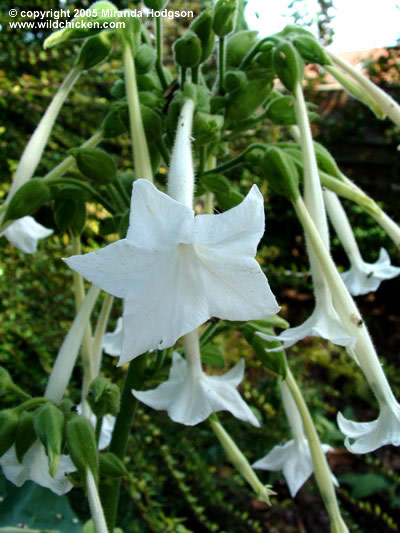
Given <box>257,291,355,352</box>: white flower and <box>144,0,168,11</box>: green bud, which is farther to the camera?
<box>144,0,168,11</box>: green bud

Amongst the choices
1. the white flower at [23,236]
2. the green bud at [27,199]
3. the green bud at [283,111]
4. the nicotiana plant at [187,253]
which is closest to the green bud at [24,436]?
the nicotiana plant at [187,253]

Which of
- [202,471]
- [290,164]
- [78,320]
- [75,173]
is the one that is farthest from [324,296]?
[75,173]

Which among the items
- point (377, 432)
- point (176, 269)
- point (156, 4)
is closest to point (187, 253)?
point (176, 269)

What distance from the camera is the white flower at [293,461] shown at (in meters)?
0.65

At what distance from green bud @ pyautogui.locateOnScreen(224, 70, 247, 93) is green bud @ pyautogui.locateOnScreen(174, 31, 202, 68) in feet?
0.13

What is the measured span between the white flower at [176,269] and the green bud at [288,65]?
0.25 meters

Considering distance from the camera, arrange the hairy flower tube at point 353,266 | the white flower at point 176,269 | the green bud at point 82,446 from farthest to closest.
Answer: the hairy flower tube at point 353,266, the green bud at point 82,446, the white flower at point 176,269

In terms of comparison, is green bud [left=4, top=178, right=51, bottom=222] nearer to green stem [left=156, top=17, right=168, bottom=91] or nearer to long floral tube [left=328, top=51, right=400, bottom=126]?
green stem [left=156, top=17, right=168, bottom=91]

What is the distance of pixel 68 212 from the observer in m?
0.66

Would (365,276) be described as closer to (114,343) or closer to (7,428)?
(114,343)

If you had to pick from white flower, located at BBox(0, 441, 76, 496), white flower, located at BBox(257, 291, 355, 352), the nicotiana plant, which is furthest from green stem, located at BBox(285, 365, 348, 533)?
white flower, located at BBox(0, 441, 76, 496)

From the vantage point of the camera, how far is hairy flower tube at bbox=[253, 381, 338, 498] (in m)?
0.66

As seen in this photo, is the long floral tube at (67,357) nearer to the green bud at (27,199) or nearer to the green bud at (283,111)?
the green bud at (27,199)

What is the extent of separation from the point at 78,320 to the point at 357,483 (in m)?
1.32
